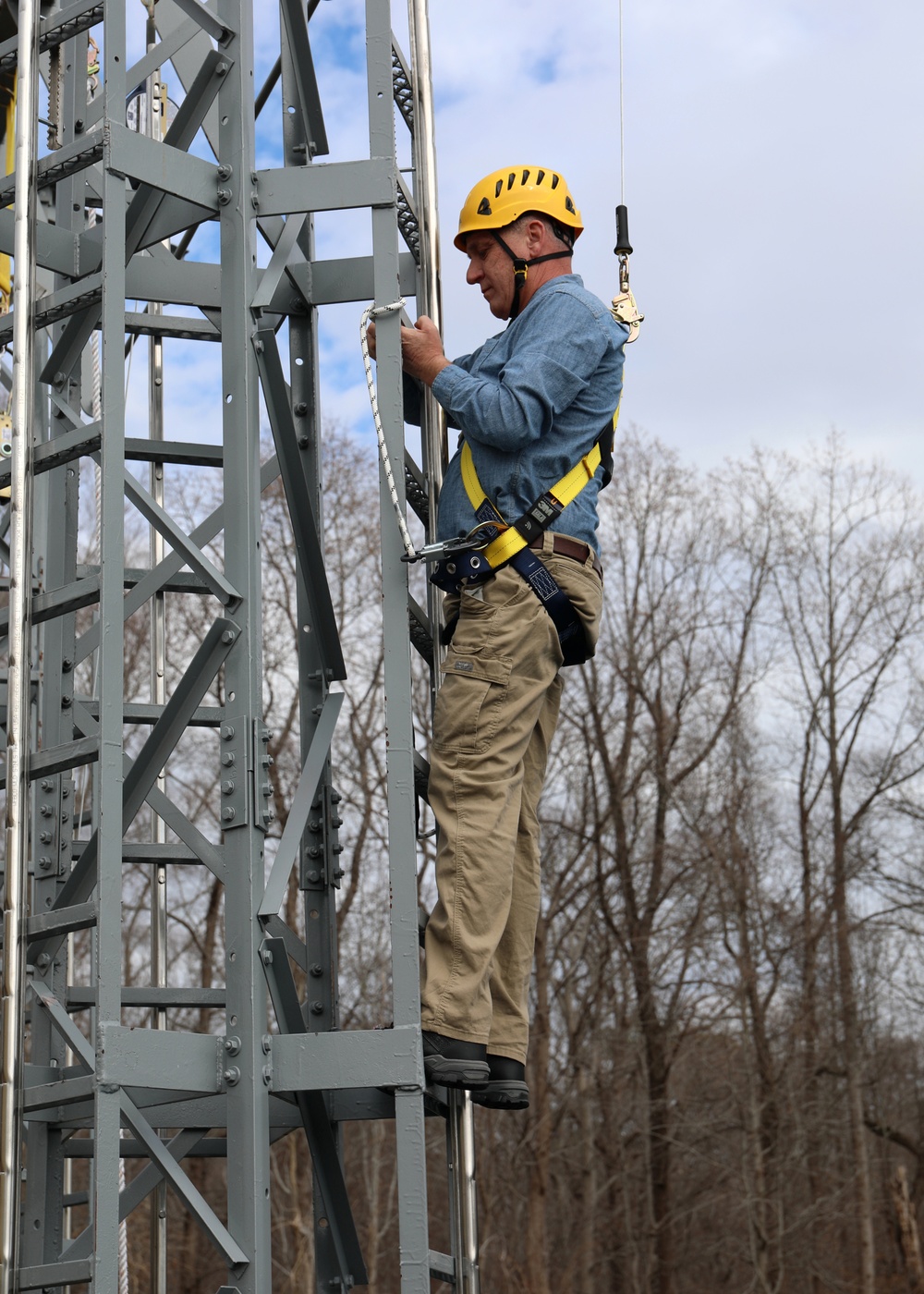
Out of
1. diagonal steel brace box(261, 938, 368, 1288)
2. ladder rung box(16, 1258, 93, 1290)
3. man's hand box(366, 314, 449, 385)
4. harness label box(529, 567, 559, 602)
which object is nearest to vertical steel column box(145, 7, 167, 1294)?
ladder rung box(16, 1258, 93, 1290)

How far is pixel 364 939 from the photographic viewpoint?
82.4 ft

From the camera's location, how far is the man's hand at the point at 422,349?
4.88 m

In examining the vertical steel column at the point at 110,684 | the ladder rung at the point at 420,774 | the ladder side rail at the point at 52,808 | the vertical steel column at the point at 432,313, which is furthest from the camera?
the ladder side rail at the point at 52,808

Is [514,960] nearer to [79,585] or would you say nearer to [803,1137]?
[79,585]

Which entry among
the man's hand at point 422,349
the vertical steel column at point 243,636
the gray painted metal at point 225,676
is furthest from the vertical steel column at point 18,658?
the man's hand at point 422,349

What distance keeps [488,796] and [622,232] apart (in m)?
2.19

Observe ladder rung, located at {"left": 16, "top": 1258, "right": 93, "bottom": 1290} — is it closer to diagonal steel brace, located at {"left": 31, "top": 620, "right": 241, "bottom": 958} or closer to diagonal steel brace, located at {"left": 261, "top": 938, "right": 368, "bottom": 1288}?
diagonal steel brace, located at {"left": 261, "top": 938, "right": 368, "bottom": 1288}

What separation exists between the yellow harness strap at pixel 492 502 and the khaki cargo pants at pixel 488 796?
56 millimetres

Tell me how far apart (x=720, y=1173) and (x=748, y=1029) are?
8.18 ft

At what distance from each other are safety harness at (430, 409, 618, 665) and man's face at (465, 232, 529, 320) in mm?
647

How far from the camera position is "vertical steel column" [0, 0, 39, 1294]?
423cm

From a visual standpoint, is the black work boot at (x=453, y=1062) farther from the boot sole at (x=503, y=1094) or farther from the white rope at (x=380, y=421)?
the white rope at (x=380, y=421)

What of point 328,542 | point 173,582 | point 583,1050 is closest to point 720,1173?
point 583,1050

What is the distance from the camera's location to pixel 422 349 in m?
4.91
